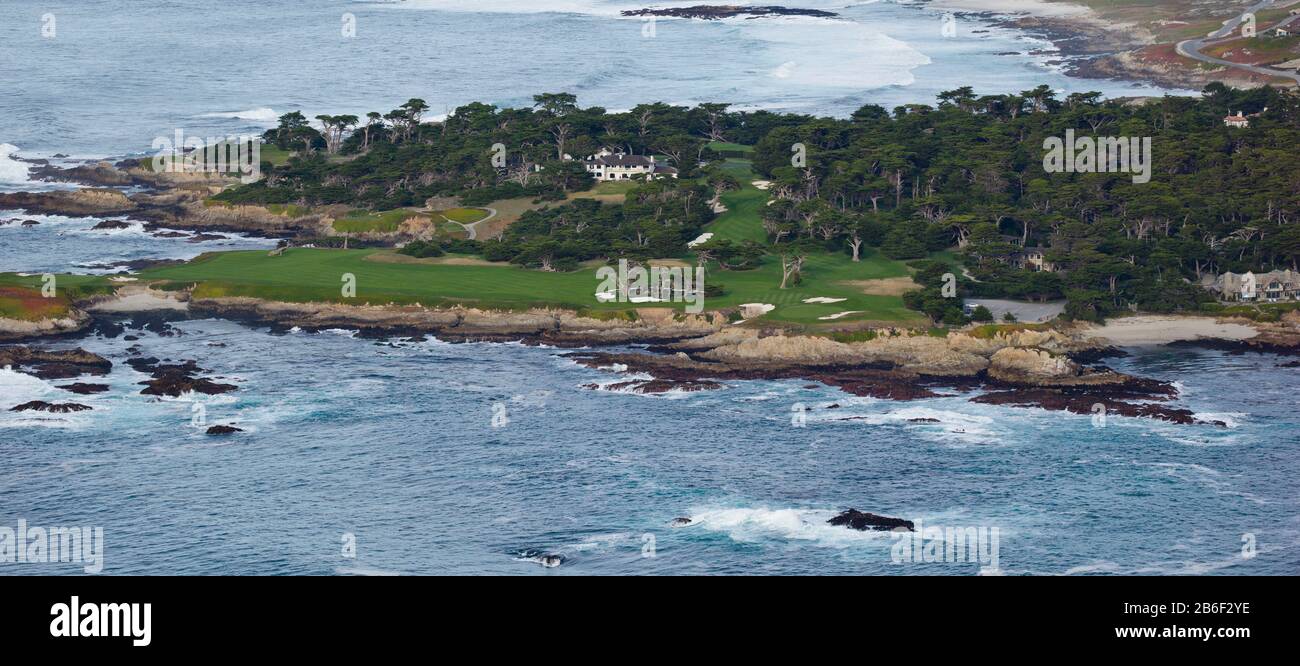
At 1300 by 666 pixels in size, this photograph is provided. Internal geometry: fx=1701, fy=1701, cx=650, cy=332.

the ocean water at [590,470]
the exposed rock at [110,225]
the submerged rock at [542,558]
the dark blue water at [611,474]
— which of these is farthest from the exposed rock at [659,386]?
the exposed rock at [110,225]

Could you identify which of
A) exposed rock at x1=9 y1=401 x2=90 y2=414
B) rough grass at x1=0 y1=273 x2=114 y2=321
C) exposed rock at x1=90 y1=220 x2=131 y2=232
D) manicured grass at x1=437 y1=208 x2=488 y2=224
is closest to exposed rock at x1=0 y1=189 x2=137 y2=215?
exposed rock at x1=90 y1=220 x2=131 y2=232

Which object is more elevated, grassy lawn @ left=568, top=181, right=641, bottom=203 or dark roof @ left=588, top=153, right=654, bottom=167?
dark roof @ left=588, top=153, right=654, bottom=167

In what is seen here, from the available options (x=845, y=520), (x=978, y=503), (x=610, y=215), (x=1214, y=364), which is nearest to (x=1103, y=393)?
(x=1214, y=364)

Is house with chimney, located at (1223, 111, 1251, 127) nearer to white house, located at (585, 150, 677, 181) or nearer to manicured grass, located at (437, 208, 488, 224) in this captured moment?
white house, located at (585, 150, 677, 181)

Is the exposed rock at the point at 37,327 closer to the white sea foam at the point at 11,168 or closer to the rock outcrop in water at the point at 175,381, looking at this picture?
the rock outcrop in water at the point at 175,381

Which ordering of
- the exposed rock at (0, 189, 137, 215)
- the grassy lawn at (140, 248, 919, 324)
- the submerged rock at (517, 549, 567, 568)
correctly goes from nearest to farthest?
the submerged rock at (517, 549, 567, 568)
the grassy lawn at (140, 248, 919, 324)
the exposed rock at (0, 189, 137, 215)

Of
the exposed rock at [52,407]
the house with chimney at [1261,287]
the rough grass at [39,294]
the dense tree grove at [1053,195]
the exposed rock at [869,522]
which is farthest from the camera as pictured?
the dense tree grove at [1053,195]
